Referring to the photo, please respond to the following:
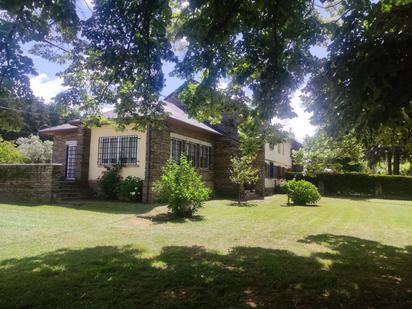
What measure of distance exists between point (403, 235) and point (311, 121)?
6344mm

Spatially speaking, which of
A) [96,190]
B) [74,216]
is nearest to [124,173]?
[96,190]

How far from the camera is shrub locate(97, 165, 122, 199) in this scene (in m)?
18.2

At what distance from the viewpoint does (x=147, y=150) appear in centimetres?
1759

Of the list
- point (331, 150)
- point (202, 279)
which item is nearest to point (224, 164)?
point (331, 150)

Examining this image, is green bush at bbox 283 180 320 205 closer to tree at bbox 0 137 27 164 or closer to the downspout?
the downspout

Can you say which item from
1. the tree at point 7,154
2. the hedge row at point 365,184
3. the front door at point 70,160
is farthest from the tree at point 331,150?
the tree at point 7,154

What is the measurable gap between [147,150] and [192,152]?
4295 millimetres

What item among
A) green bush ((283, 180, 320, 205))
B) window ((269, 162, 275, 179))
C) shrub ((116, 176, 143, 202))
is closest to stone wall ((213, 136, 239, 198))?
green bush ((283, 180, 320, 205))

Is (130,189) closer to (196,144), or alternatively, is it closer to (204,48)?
(196,144)

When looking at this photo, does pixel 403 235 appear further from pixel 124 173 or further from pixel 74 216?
pixel 124 173

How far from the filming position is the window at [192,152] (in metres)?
19.7

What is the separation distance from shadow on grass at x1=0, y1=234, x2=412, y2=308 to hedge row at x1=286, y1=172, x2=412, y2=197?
87.4 ft

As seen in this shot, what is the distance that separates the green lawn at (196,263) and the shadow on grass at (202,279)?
Answer: 0.02 metres

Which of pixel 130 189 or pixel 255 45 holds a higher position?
pixel 255 45
